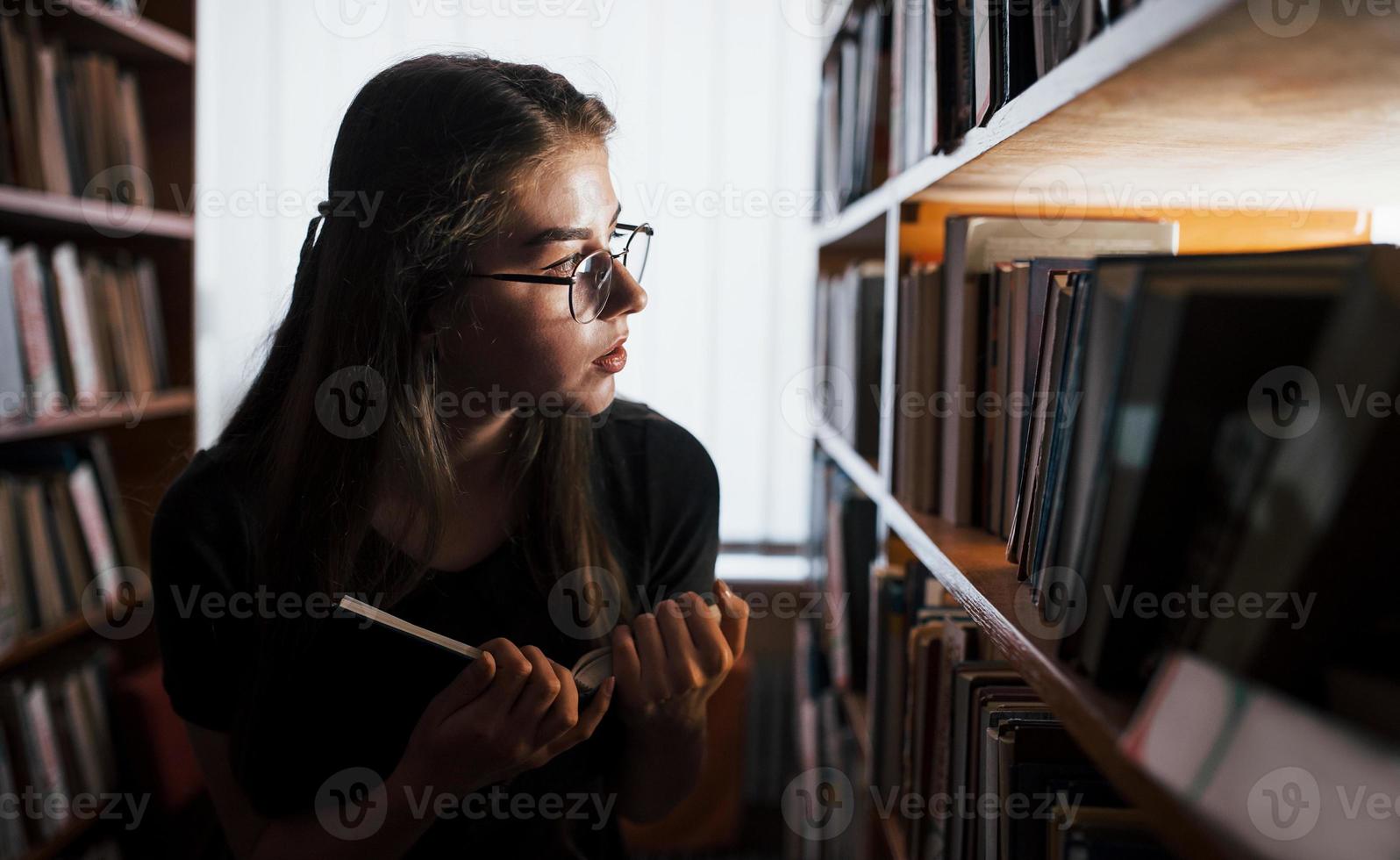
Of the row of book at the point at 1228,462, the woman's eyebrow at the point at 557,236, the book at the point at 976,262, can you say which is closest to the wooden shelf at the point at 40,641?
the woman's eyebrow at the point at 557,236

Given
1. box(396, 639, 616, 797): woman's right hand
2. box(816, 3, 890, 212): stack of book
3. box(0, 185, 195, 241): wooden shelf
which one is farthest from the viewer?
box(0, 185, 195, 241): wooden shelf

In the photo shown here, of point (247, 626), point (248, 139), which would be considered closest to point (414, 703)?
point (247, 626)

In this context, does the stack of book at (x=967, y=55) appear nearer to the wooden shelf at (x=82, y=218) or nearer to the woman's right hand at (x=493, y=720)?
the woman's right hand at (x=493, y=720)

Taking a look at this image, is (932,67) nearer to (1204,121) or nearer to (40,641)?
(1204,121)

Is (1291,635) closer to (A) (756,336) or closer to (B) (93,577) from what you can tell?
(A) (756,336)

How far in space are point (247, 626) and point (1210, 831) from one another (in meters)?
0.84

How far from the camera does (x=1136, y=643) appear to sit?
450mm

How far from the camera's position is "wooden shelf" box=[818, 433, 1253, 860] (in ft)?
1.19

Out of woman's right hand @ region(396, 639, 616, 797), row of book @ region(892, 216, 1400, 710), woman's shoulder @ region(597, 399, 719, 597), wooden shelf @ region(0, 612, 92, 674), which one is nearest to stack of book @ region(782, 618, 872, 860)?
woman's shoulder @ region(597, 399, 719, 597)

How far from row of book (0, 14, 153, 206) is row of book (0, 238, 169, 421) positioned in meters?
0.14

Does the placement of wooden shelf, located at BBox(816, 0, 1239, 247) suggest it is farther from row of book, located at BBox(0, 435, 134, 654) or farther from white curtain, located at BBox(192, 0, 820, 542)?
row of book, located at BBox(0, 435, 134, 654)

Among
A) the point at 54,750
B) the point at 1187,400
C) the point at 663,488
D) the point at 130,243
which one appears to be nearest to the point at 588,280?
the point at 663,488

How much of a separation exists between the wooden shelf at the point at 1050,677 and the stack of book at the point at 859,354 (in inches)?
16.9

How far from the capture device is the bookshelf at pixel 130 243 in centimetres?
154
